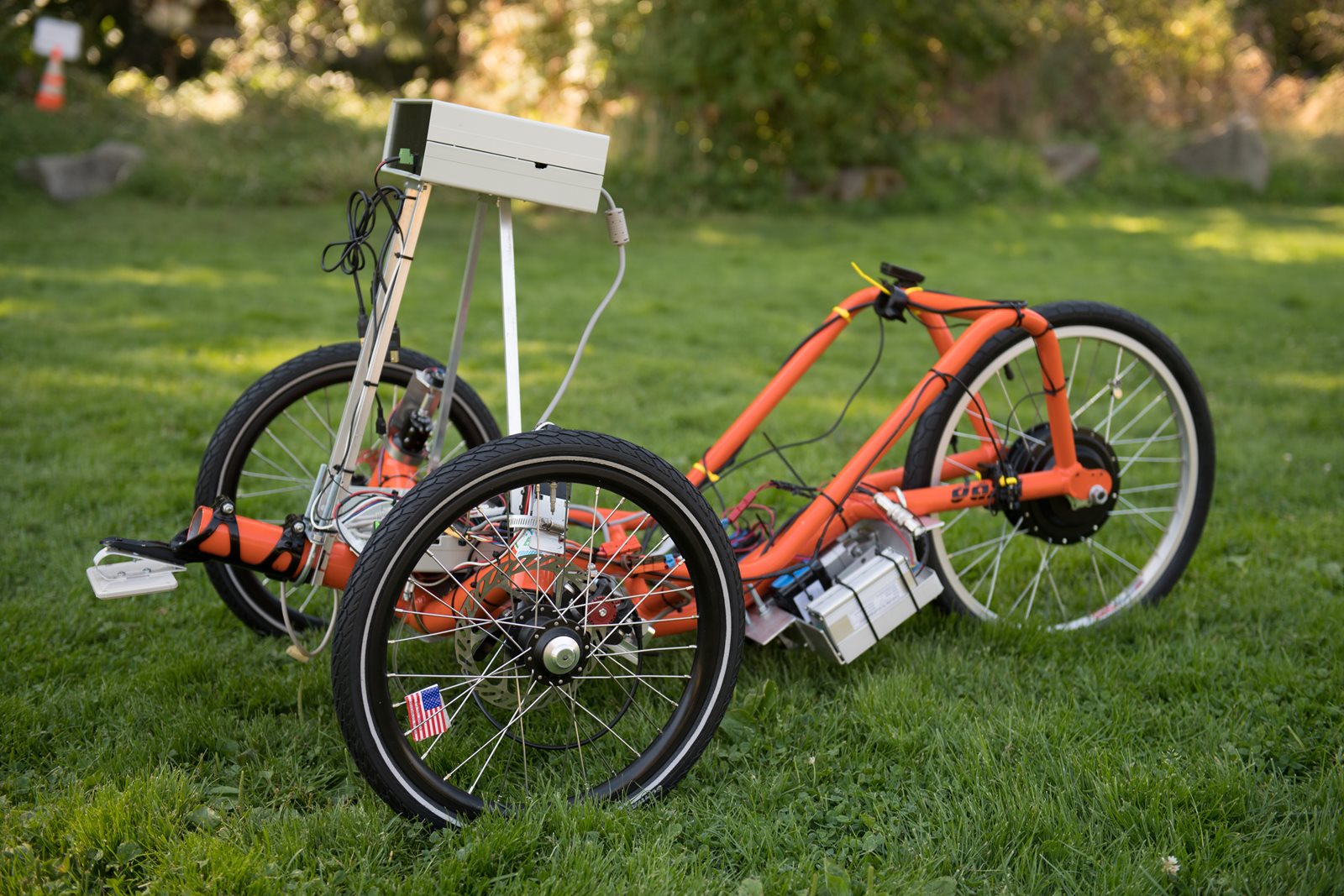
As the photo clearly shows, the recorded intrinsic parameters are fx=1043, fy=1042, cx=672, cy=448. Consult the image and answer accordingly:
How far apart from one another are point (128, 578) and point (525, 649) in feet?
2.87

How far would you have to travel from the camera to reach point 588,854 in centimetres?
204

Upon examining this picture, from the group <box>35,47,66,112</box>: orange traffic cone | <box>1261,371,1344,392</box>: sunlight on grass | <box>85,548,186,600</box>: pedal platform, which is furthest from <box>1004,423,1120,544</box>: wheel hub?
<box>35,47,66,112</box>: orange traffic cone

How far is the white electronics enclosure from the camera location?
2113 mm

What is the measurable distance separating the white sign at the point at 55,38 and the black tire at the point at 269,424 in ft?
42.6

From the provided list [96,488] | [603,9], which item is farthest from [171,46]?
[96,488]

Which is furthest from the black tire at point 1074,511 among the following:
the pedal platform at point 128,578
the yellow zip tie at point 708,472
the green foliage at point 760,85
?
the green foliage at point 760,85

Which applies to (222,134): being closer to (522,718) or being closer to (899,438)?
(899,438)

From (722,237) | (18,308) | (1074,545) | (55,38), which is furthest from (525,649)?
(55,38)

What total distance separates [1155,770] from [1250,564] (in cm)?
147

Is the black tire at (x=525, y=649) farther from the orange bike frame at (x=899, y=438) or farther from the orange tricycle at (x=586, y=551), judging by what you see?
the orange bike frame at (x=899, y=438)

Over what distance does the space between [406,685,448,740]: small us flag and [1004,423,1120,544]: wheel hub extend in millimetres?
1689

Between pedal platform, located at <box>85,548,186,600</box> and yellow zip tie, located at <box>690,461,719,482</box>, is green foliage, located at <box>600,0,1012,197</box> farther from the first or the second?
pedal platform, located at <box>85,548,186,600</box>

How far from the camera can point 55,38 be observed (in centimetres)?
1309

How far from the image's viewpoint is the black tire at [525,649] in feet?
6.48
